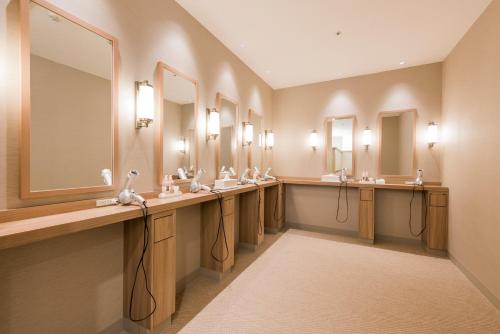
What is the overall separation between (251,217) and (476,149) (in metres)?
2.74

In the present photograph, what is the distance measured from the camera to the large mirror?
3645mm

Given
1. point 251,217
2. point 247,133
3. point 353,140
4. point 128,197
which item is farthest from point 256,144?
point 128,197

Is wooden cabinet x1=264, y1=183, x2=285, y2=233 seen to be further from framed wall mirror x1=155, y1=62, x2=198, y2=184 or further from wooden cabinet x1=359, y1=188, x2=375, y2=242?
framed wall mirror x1=155, y1=62, x2=198, y2=184

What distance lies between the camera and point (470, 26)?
256 cm

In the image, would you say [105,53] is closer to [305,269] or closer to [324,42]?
[324,42]

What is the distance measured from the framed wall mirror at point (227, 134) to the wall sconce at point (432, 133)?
3.02 meters

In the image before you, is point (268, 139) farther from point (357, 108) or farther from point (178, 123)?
point (178, 123)

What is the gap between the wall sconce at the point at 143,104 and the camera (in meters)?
1.82

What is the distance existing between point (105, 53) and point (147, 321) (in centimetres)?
199

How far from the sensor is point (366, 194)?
139 inches

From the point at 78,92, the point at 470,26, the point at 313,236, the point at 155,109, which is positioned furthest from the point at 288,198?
the point at 78,92

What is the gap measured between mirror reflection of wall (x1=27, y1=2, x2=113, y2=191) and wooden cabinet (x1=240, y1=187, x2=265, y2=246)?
1.98m

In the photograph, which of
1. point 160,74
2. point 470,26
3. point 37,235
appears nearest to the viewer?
point 37,235

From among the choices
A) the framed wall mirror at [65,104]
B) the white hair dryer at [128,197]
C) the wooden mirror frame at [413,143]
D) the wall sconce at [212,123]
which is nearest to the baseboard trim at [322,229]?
the wooden mirror frame at [413,143]
